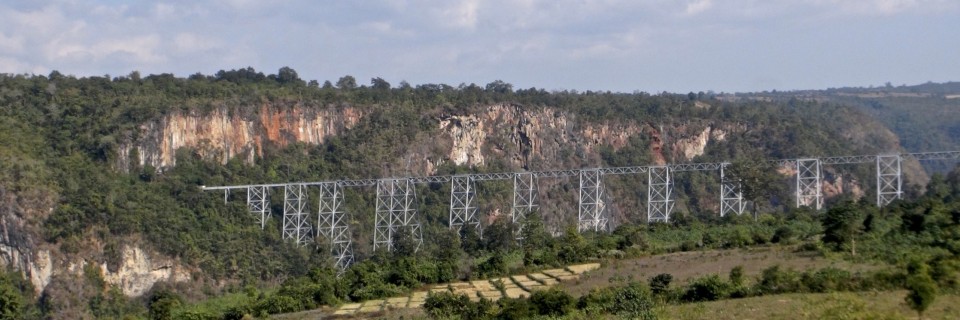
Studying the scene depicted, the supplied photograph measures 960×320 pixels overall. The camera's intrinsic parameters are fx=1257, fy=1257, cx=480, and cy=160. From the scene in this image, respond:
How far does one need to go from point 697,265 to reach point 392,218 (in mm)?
36811

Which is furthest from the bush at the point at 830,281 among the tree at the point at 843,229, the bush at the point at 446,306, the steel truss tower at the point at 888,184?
the steel truss tower at the point at 888,184

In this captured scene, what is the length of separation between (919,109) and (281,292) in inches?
4821

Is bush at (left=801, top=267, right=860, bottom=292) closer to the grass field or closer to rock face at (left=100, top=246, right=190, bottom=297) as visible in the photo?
the grass field

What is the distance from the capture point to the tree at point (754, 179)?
5906 centimetres

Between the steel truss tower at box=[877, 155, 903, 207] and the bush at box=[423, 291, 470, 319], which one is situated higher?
the steel truss tower at box=[877, 155, 903, 207]

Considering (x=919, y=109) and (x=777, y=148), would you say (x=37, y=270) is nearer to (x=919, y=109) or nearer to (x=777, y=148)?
Result: (x=777, y=148)

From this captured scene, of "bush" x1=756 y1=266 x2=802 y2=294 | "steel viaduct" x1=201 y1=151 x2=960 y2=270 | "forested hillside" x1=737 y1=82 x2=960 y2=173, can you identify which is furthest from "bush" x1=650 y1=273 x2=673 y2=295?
"forested hillside" x1=737 y1=82 x2=960 y2=173

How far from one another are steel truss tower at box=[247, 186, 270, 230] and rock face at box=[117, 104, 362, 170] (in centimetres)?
536

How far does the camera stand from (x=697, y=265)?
39.3m

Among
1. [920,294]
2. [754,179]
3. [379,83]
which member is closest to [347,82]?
[379,83]

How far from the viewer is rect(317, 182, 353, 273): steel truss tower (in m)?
66.1

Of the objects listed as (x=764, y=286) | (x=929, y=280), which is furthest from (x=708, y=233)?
(x=929, y=280)

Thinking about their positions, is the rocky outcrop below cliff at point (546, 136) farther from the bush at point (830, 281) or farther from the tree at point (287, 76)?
the bush at point (830, 281)

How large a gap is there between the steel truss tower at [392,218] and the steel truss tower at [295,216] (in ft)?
12.9
